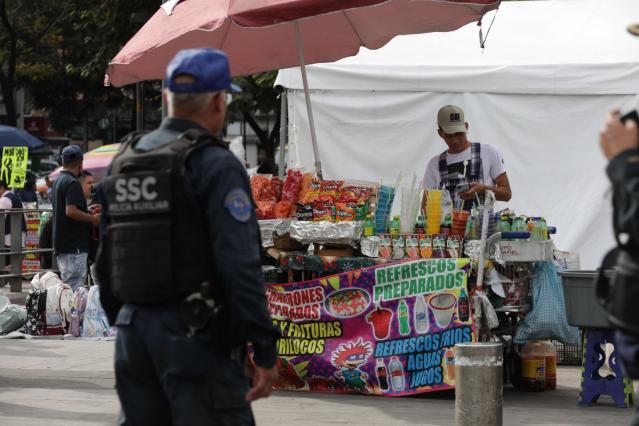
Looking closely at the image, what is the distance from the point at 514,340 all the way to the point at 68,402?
332cm

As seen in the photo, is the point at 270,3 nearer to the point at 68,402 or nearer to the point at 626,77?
the point at 68,402

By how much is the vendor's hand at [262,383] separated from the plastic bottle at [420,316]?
4.69 meters

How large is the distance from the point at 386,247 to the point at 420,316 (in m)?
0.59

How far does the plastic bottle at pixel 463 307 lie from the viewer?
27.8 ft

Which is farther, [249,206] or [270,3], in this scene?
[270,3]

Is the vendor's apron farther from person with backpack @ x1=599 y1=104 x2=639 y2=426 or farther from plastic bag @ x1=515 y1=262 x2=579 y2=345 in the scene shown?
person with backpack @ x1=599 y1=104 x2=639 y2=426

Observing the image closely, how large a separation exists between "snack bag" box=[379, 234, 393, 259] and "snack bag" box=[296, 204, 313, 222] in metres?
0.59

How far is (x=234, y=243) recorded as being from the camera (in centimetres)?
393

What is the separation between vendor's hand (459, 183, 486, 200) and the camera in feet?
29.5

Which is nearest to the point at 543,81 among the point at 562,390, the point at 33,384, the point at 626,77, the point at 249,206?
the point at 626,77

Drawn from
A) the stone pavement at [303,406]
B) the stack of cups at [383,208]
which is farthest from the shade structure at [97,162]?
the stack of cups at [383,208]

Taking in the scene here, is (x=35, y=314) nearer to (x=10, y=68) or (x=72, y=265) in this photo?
(x=72, y=265)

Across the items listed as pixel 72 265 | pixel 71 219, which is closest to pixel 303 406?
pixel 71 219

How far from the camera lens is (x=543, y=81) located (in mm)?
12984
